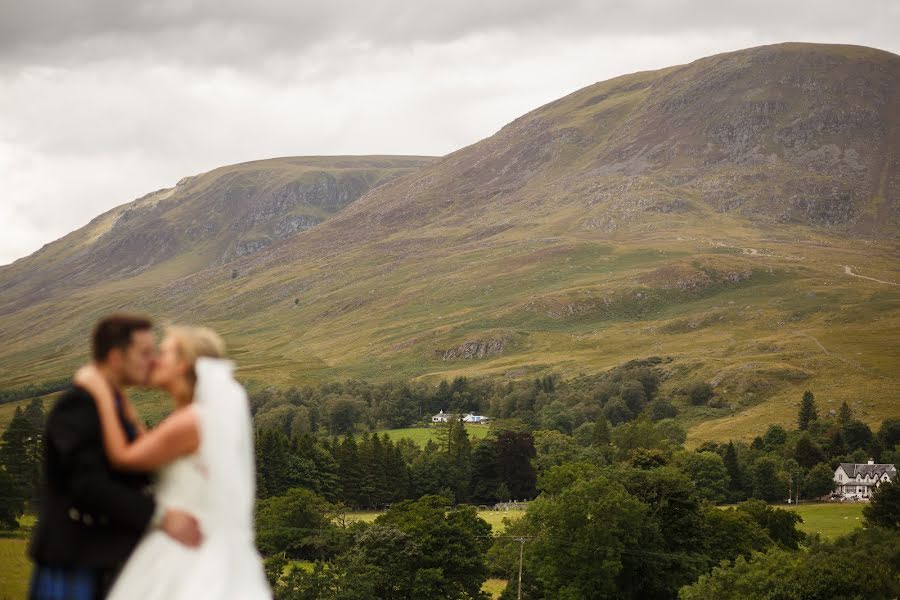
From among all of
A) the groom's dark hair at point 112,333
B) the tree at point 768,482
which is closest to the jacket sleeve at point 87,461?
the groom's dark hair at point 112,333

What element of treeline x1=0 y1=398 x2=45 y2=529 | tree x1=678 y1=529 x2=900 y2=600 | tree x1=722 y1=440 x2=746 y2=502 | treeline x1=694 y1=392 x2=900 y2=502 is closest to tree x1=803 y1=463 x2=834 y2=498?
treeline x1=694 y1=392 x2=900 y2=502

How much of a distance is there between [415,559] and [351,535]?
43.4 feet

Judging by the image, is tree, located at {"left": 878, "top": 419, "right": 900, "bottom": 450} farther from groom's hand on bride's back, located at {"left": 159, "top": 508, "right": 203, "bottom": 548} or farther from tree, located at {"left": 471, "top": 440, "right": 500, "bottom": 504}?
groom's hand on bride's back, located at {"left": 159, "top": 508, "right": 203, "bottom": 548}

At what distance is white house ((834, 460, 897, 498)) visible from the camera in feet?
488

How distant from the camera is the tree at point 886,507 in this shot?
Answer: 97.2 metres

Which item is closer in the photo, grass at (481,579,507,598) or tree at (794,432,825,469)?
grass at (481,579,507,598)

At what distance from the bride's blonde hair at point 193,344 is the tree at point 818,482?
5851 inches

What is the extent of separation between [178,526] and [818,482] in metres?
151

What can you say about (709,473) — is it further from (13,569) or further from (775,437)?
(13,569)

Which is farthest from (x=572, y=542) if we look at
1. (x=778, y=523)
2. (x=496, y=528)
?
(x=778, y=523)

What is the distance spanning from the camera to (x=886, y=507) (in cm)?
9825

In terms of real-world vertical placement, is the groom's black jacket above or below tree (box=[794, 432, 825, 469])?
above

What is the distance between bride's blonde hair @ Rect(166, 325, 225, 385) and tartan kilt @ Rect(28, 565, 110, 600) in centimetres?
183

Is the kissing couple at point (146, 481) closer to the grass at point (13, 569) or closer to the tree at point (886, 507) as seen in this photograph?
the grass at point (13, 569)
